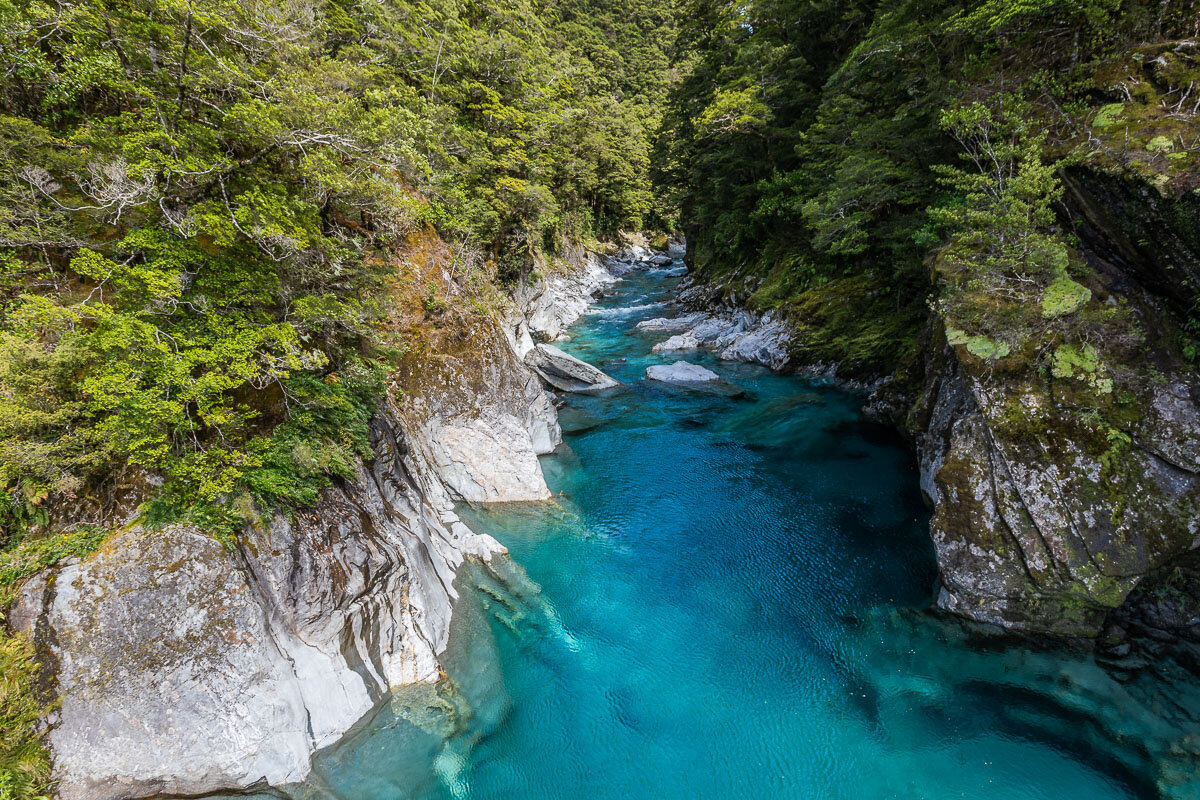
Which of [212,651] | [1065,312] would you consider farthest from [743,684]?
[1065,312]

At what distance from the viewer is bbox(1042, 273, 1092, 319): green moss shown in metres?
6.65

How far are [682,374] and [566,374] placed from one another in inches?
188

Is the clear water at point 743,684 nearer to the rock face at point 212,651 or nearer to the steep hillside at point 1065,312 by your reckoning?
the rock face at point 212,651

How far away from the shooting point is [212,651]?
5.07 metres

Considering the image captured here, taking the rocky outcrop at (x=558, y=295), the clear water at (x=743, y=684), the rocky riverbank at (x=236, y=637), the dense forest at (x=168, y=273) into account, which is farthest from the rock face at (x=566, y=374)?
the dense forest at (x=168, y=273)

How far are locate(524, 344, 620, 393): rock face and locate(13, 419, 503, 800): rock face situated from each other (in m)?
11.3

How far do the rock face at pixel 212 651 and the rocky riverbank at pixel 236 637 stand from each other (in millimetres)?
13

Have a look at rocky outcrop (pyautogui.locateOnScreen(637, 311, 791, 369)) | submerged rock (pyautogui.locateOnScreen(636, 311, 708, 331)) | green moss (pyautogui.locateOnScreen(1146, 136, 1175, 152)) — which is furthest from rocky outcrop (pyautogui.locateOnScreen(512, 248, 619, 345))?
green moss (pyautogui.locateOnScreen(1146, 136, 1175, 152))

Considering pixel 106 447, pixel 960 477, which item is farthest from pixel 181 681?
pixel 960 477

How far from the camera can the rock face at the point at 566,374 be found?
57.8ft

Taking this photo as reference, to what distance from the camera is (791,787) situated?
233 inches

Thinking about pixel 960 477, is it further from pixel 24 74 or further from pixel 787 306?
pixel 24 74

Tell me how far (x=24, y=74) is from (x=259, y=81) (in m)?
2.04

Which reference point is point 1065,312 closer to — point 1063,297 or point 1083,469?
point 1063,297
